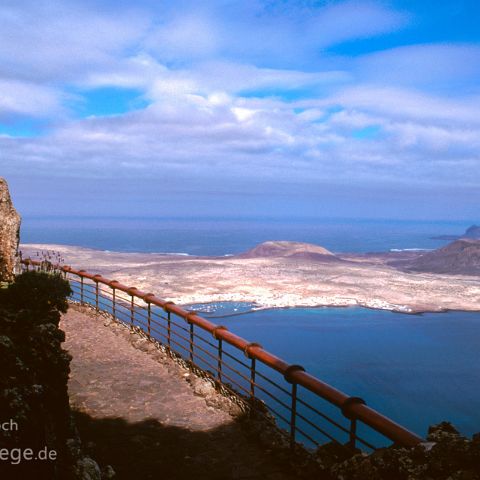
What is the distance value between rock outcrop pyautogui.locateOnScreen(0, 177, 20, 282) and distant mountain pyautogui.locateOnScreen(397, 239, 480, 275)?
174031 mm

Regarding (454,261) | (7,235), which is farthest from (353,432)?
(454,261)

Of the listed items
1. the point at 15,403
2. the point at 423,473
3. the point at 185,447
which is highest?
the point at 15,403

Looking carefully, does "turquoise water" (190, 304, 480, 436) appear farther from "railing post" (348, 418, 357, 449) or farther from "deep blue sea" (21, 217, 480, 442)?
"railing post" (348, 418, 357, 449)

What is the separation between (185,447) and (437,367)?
9597 centimetres

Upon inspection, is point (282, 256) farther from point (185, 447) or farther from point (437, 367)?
point (185, 447)

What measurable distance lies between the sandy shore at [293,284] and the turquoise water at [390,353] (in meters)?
5.23

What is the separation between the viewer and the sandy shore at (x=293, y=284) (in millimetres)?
117963

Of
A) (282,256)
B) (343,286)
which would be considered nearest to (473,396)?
(343,286)

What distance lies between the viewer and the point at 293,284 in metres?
135

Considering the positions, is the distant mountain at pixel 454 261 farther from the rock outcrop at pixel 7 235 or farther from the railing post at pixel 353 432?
the railing post at pixel 353 432

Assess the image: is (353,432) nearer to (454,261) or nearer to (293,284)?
(293,284)

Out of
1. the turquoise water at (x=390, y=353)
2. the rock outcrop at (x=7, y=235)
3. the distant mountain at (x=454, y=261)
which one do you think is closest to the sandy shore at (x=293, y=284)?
the turquoise water at (x=390, y=353)

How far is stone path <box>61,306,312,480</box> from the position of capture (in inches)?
240

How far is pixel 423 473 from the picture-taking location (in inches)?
151
